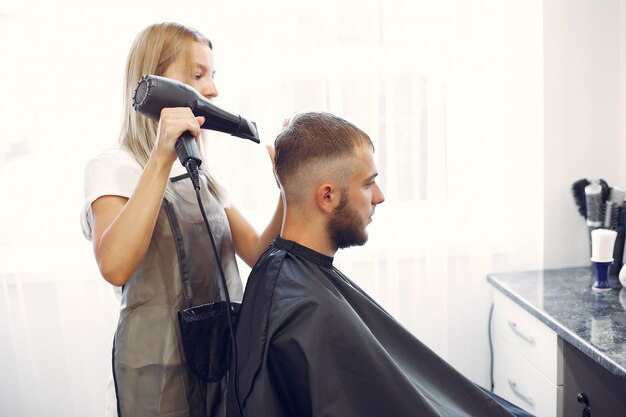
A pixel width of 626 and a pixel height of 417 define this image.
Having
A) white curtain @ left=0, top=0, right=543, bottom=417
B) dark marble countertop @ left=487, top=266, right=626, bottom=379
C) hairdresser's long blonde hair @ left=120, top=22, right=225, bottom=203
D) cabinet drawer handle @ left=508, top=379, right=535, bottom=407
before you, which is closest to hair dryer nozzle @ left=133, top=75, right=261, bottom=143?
hairdresser's long blonde hair @ left=120, top=22, right=225, bottom=203

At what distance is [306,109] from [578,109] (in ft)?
3.48

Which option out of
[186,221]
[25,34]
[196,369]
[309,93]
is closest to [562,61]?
[309,93]

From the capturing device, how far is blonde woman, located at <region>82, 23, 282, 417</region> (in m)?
1.17

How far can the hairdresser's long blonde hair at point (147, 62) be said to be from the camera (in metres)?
1.35

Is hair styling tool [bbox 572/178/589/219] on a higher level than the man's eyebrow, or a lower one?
lower

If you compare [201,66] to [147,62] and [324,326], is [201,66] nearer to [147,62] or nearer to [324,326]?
[147,62]

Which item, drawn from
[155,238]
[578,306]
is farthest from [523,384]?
[155,238]

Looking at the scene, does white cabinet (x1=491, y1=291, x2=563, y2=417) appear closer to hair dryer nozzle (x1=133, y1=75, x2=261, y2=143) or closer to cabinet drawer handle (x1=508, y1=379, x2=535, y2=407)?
cabinet drawer handle (x1=508, y1=379, x2=535, y2=407)

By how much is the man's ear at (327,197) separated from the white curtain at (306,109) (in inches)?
34.5

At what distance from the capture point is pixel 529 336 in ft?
6.27

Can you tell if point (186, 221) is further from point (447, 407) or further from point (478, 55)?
point (478, 55)

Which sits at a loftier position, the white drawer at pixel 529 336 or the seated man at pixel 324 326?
the seated man at pixel 324 326

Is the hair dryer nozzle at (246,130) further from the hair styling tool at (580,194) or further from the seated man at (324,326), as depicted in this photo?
the hair styling tool at (580,194)

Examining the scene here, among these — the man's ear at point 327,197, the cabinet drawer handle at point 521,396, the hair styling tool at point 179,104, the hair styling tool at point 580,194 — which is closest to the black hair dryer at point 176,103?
the hair styling tool at point 179,104
